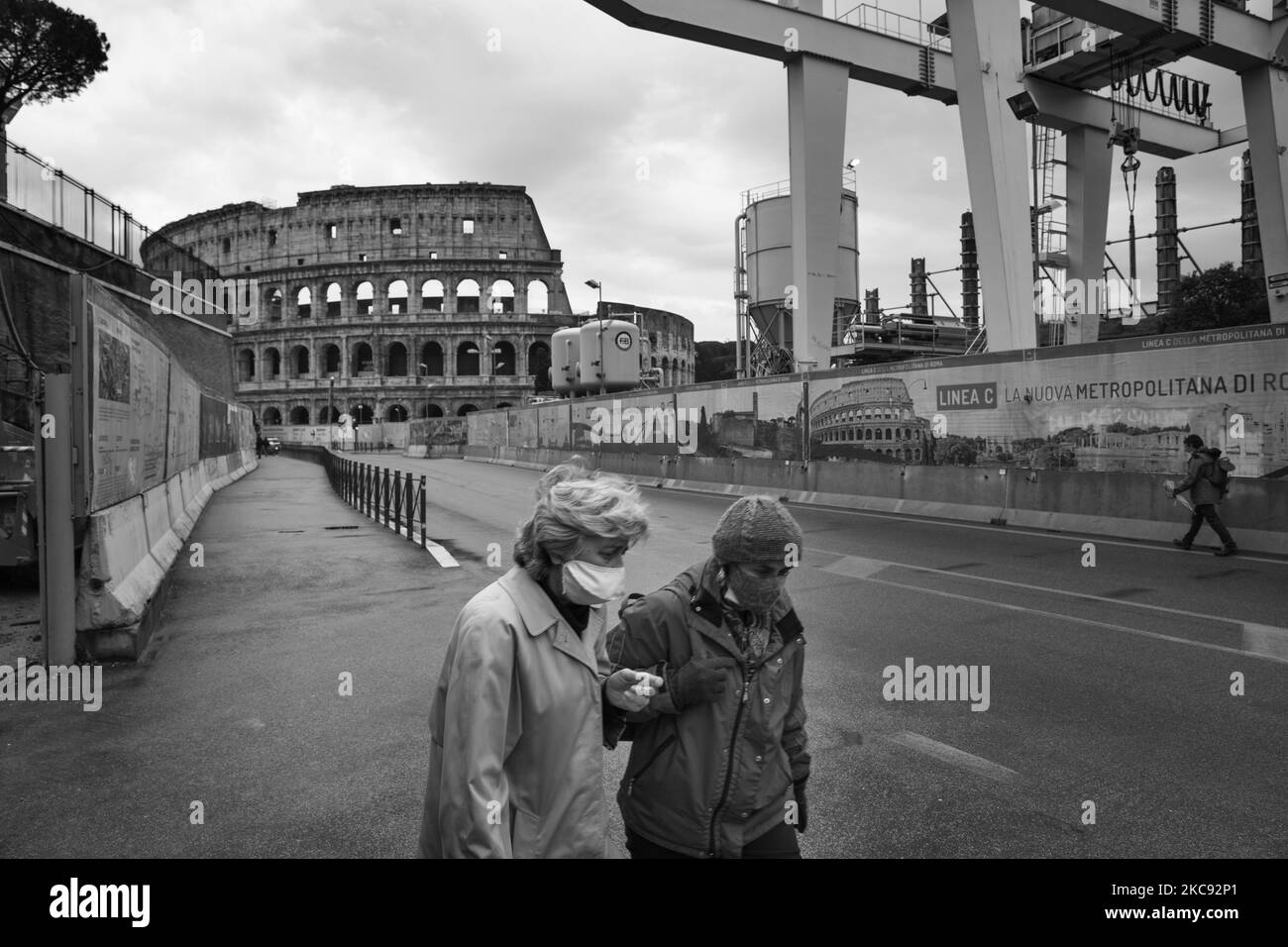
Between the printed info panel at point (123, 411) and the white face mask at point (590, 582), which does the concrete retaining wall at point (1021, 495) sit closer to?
the white face mask at point (590, 582)

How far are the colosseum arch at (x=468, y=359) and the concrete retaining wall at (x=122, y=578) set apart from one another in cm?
8543

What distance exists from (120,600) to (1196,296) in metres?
67.6

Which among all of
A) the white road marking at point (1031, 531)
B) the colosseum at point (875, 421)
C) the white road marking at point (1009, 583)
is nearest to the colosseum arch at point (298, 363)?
the colosseum at point (875, 421)

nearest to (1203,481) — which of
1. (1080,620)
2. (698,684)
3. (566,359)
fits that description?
(1080,620)

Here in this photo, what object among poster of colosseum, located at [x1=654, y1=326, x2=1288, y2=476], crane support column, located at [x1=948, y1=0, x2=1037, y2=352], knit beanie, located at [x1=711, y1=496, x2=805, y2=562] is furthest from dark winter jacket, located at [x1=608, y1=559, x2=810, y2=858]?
crane support column, located at [x1=948, y1=0, x2=1037, y2=352]

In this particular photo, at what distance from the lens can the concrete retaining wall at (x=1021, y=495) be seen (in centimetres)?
1155

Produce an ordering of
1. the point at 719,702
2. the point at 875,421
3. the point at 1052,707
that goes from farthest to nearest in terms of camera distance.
Result: the point at 875,421, the point at 1052,707, the point at 719,702

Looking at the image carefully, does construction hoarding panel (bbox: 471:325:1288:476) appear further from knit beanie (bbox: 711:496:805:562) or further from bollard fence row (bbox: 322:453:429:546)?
knit beanie (bbox: 711:496:805:562)

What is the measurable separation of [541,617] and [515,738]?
0.32 metres

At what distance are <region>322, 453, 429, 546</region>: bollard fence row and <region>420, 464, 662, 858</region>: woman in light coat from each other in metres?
10.5

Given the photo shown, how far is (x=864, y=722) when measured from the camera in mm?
5141

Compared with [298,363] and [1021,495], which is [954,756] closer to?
[1021,495]

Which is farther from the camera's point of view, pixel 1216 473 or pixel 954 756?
pixel 1216 473

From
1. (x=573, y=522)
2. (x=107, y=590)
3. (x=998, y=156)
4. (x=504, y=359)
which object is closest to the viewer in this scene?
(x=573, y=522)
